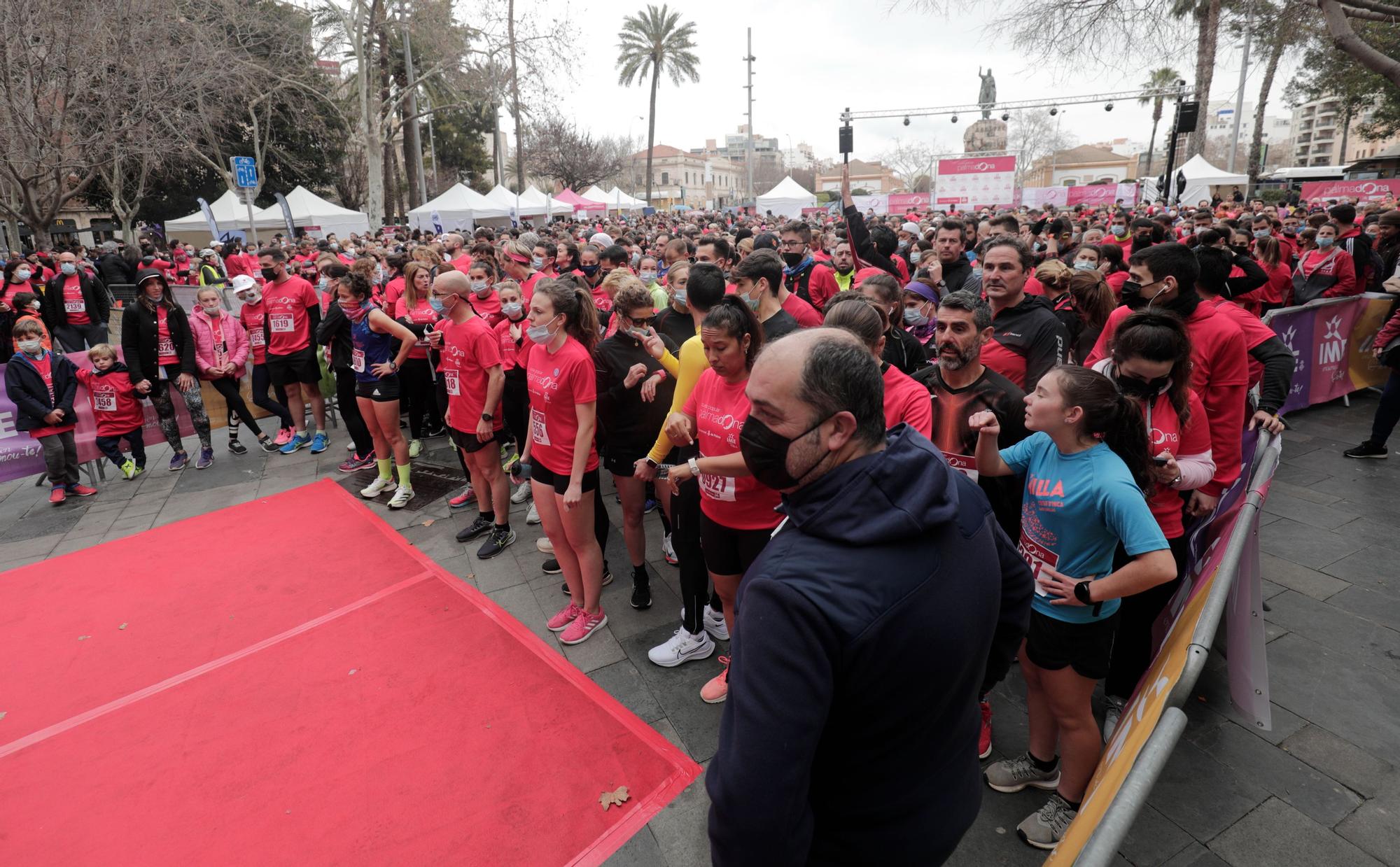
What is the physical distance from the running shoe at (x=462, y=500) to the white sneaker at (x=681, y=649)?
2.95m

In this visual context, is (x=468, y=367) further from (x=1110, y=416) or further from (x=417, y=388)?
(x=1110, y=416)

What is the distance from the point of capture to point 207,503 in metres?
6.56

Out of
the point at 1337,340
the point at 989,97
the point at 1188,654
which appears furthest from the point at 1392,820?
the point at 989,97

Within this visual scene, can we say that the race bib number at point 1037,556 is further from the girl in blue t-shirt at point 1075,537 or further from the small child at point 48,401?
the small child at point 48,401

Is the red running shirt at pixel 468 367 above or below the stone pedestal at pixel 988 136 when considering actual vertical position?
below

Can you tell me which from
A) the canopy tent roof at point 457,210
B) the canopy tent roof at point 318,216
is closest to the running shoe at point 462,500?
the canopy tent roof at point 457,210

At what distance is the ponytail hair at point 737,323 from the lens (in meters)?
2.84

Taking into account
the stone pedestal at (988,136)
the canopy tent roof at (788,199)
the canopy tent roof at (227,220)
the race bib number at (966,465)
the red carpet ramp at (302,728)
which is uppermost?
the stone pedestal at (988,136)

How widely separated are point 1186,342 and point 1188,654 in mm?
1331

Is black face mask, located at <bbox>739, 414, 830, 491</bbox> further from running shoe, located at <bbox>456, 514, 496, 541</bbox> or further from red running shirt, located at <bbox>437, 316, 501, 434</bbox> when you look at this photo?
running shoe, located at <bbox>456, 514, 496, 541</bbox>

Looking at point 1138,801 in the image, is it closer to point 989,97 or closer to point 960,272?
point 960,272

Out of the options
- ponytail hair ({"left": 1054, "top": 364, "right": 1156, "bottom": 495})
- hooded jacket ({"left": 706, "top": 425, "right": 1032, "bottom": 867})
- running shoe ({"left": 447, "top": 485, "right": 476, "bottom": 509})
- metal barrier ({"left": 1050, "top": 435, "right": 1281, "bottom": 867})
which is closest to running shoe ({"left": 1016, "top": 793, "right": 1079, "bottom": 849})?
metal barrier ({"left": 1050, "top": 435, "right": 1281, "bottom": 867})

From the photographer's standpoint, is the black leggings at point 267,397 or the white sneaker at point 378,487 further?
the black leggings at point 267,397

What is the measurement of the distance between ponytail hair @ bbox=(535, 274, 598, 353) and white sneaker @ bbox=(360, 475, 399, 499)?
3.53 m
